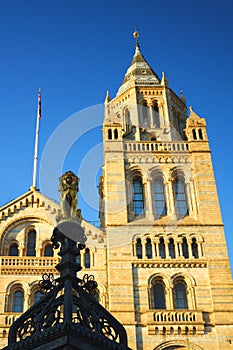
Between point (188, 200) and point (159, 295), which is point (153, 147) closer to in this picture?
point (188, 200)

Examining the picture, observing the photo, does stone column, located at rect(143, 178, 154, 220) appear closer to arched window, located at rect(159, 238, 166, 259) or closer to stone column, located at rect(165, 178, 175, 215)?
stone column, located at rect(165, 178, 175, 215)

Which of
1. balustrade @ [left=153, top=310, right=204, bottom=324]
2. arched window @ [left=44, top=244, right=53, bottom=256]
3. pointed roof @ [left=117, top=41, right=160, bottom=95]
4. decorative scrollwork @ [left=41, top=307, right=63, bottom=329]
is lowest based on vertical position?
decorative scrollwork @ [left=41, top=307, right=63, bottom=329]

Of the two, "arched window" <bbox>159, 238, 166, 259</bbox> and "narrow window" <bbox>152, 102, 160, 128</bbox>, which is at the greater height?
"narrow window" <bbox>152, 102, 160, 128</bbox>

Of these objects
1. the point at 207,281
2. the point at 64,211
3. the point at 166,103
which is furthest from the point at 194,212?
the point at 64,211

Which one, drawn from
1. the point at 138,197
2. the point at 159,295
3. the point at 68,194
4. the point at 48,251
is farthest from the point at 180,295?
the point at 68,194

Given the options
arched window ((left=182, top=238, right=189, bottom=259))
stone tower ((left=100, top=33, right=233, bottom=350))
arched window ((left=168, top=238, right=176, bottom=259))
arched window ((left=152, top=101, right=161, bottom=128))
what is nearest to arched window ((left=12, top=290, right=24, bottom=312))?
stone tower ((left=100, top=33, right=233, bottom=350))

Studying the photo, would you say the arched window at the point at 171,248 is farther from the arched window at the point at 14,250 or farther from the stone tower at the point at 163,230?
the arched window at the point at 14,250

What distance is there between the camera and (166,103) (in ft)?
111

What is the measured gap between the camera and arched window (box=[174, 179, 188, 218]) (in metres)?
29.0

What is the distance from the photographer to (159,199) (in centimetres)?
2959

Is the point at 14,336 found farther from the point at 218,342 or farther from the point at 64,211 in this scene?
the point at 218,342

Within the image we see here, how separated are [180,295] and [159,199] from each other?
5741 mm

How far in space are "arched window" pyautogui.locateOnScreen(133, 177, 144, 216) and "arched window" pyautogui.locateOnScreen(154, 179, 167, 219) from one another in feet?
2.52

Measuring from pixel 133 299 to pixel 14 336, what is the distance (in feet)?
51.5
